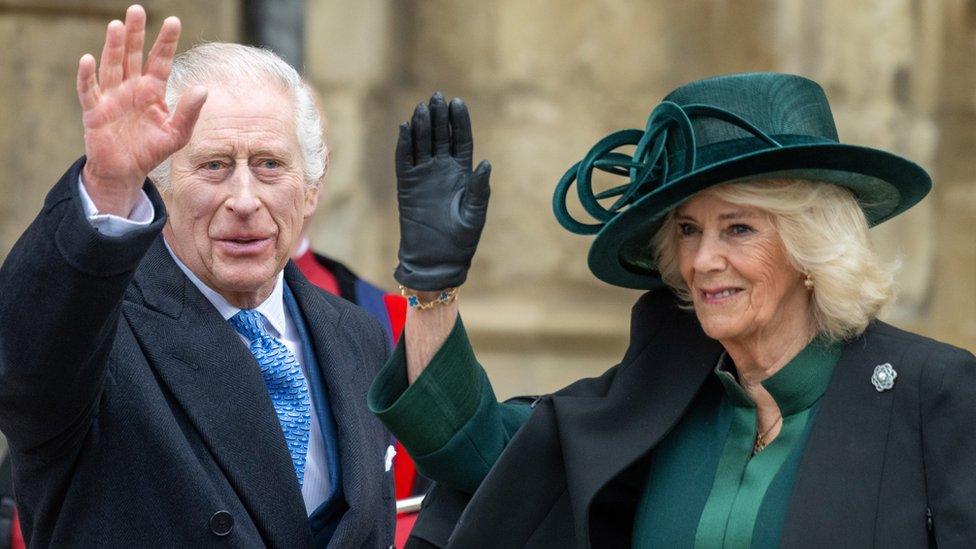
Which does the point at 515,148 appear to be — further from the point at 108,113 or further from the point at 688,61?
the point at 108,113

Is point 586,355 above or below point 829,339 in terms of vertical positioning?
below

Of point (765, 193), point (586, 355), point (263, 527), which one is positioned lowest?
point (586, 355)

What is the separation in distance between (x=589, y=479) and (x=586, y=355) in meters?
3.36

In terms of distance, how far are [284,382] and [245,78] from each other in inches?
23.7

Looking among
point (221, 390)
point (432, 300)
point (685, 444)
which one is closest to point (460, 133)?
point (432, 300)

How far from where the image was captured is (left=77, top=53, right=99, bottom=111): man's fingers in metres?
2.80

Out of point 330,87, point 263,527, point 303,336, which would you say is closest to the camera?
point 263,527

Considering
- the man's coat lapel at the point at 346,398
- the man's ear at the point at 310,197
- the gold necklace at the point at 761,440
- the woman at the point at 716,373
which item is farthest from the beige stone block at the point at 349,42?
the gold necklace at the point at 761,440

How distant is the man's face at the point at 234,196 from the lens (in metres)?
3.37

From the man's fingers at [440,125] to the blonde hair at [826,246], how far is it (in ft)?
1.69

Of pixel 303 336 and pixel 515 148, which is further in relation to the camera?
pixel 515 148

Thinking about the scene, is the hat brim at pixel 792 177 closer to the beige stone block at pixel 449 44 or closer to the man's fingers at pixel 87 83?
the man's fingers at pixel 87 83

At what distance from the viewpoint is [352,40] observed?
6617 mm

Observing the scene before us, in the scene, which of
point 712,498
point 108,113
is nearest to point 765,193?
point 712,498
